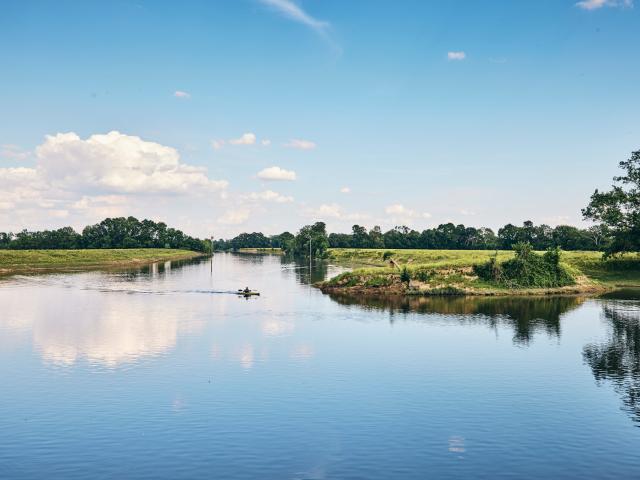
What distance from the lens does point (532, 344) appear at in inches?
2215

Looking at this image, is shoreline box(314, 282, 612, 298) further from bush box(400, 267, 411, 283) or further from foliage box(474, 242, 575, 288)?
bush box(400, 267, 411, 283)

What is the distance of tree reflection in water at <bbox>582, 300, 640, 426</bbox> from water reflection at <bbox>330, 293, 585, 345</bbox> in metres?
6.35

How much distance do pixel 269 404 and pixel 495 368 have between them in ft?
71.5

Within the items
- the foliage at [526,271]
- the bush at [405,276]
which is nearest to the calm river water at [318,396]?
the bush at [405,276]

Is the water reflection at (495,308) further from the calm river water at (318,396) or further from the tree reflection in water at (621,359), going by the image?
the tree reflection in water at (621,359)

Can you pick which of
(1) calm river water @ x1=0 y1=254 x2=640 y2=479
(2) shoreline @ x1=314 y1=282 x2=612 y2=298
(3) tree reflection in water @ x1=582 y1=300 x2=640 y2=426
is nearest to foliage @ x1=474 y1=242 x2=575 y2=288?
(2) shoreline @ x1=314 y1=282 x2=612 y2=298

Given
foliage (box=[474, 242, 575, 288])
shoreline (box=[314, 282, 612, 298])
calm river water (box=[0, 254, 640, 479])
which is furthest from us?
foliage (box=[474, 242, 575, 288])

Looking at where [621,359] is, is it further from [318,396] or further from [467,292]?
[467,292]

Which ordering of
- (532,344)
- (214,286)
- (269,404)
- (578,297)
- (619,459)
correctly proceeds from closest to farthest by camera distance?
(619,459) < (269,404) < (532,344) < (578,297) < (214,286)

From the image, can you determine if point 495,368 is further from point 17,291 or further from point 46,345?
point 17,291

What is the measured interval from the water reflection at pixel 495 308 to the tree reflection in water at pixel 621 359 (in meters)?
6.35

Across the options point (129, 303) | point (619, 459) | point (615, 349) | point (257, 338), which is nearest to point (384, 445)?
point (619, 459)

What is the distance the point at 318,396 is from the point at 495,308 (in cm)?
5154

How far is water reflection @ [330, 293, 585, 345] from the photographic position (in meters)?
67.0
